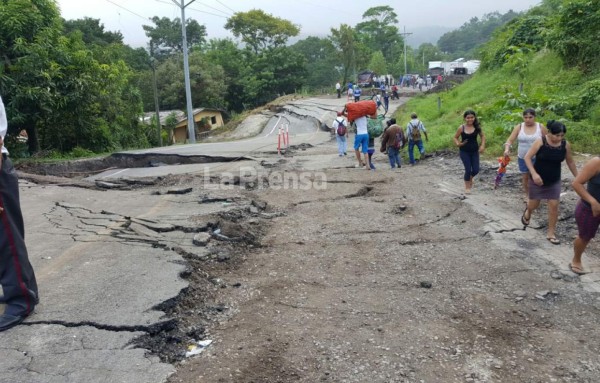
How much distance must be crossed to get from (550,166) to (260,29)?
4527 centimetres

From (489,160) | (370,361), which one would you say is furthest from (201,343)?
(489,160)

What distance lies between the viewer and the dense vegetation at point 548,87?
1202cm

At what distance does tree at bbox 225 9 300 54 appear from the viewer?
47.2 meters

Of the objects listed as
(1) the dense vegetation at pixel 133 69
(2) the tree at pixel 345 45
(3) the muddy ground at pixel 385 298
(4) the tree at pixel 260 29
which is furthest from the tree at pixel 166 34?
(3) the muddy ground at pixel 385 298

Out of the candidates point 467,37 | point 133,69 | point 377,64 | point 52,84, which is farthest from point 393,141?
point 467,37

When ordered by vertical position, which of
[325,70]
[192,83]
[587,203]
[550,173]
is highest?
[325,70]

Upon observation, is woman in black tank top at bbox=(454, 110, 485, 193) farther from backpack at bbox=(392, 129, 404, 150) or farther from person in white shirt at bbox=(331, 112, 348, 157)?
person in white shirt at bbox=(331, 112, 348, 157)

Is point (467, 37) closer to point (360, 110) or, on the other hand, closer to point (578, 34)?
point (578, 34)

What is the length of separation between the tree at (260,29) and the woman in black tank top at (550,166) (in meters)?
44.1

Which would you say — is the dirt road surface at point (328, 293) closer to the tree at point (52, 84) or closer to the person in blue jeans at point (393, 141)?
the person in blue jeans at point (393, 141)

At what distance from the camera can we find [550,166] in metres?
5.71

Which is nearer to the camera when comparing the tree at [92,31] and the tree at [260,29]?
the tree at [92,31]

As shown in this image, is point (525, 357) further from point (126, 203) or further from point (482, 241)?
point (126, 203)

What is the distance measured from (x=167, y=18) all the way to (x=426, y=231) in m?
58.5
